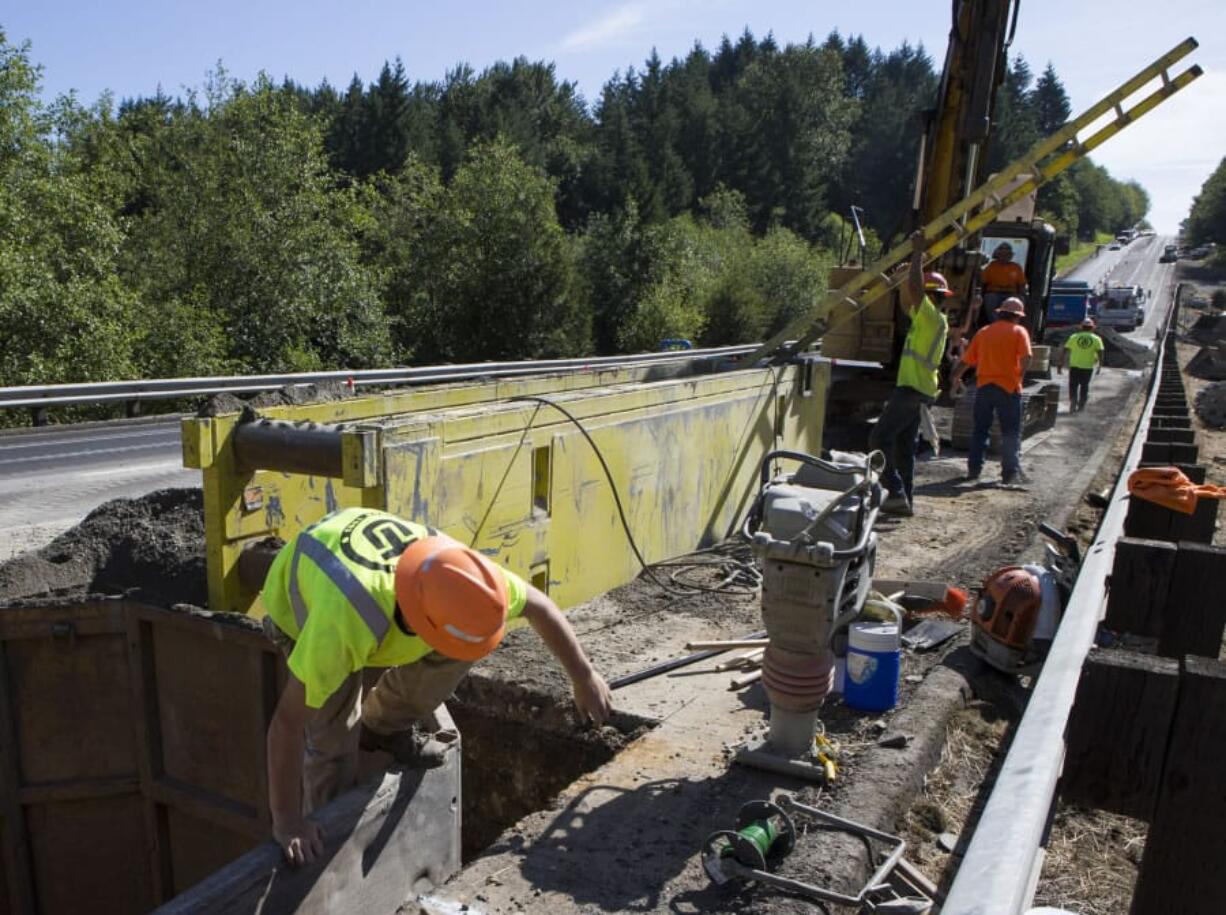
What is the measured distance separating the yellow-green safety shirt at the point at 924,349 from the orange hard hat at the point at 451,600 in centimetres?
678

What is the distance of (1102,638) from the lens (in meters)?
4.76

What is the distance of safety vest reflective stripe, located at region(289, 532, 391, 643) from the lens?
291cm

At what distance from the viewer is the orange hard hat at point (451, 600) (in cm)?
286

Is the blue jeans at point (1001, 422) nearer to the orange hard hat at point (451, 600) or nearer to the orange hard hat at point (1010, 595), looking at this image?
the orange hard hat at point (1010, 595)

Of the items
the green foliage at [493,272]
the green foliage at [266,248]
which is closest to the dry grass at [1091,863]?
the green foliage at [266,248]

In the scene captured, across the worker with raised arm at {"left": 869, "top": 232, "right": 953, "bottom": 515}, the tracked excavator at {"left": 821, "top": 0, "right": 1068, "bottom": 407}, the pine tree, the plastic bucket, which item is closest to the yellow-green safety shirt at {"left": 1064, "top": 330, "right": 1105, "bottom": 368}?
the tracked excavator at {"left": 821, "top": 0, "right": 1068, "bottom": 407}

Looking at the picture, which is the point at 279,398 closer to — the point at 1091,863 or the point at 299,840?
the point at 299,840

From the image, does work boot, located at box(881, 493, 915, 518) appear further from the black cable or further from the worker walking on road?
the worker walking on road

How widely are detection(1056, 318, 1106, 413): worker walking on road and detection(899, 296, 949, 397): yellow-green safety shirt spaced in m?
12.6

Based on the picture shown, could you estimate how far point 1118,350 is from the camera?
33031 mm

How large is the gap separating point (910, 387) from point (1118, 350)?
28.2 m

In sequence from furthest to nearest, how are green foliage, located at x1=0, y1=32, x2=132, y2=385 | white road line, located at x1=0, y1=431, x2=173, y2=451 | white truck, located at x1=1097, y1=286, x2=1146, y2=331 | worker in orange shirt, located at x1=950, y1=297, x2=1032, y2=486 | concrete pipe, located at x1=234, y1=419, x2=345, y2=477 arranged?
white truck, located at x1=1097, y1=286, x2=1146, y2=331 < green foliage, located at x1=0, y1=32, x2=132, y2=385 < white road line, located at x1=0, y1=431, x2=173, y2=451 < worker in orange shirt, located at x1=950, y1=297, x2=1032, y2=486 < concrete pipe, located at x1=234, y1=419, x2=345, y2=477

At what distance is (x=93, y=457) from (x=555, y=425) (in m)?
7.67

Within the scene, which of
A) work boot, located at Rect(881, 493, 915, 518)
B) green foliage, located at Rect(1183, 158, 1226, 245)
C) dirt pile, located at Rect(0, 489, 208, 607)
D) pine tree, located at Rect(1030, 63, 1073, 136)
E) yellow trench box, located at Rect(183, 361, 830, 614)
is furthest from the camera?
pine tree, located at Rect(1030, 63, 1073, 136)
